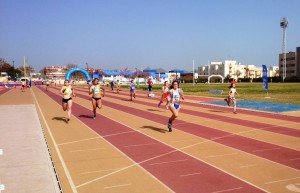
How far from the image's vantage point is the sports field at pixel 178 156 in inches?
230

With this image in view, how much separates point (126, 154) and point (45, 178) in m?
2.44

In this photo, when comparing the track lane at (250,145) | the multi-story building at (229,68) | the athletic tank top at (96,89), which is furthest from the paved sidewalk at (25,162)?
the multi-story building at (229,68)

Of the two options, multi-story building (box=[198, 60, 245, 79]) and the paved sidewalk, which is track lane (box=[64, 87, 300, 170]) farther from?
multi-story building (box=[198, 60, 245, 79])

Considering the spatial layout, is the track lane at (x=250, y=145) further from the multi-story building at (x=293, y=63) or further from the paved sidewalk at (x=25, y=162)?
the multi-story building at (x=293, y=63)

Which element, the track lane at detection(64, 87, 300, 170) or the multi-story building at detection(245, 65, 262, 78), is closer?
the track lane at detection(64, 87, 300, 170)

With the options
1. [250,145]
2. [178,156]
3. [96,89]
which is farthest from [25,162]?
A: [96,89]

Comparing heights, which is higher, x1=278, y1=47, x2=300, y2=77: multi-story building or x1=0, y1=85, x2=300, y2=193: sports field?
x1=278, y1=47, x2=300, y2=77: multi-story building

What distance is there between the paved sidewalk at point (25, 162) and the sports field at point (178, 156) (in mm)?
262

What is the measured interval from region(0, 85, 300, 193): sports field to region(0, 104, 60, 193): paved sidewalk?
0.26 m

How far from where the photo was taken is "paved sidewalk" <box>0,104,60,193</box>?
18.9ft

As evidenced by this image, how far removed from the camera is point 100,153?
834 centimetres

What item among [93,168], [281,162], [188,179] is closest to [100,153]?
[93,168]

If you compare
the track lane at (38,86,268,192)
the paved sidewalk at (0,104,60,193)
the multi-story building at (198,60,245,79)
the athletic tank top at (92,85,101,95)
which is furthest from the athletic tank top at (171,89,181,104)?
the multi-story building at (198,60,245,79)

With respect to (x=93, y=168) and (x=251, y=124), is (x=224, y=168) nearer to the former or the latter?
(x=93, y=168)
